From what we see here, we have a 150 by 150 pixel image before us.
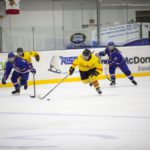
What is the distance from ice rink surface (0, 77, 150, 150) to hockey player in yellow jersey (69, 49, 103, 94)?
11.7 inches

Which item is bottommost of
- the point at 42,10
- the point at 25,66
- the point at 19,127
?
the point at 19,127

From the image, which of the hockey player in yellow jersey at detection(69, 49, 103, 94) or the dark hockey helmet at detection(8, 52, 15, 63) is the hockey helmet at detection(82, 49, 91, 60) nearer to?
the hockey player in yellow jersey at detection(69, 49, 103, 94)

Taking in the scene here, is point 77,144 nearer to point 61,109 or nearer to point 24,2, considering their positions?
point 61,109

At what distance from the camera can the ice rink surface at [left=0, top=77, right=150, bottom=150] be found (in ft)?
16.6

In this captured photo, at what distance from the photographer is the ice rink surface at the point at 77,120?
5051mm

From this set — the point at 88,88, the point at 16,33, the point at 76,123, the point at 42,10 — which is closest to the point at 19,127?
the point at 76,123

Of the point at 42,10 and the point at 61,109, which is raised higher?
the point at 42,10

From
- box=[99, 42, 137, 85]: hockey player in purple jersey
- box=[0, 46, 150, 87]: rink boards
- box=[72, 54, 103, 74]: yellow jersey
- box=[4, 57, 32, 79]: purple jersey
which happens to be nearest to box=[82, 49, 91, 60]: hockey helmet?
box=[72, 54, 103, 74]: yellow jersey

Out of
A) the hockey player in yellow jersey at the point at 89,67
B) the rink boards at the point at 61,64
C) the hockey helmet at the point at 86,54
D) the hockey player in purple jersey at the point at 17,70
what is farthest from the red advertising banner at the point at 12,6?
the hockey helmet at the point at 86,54

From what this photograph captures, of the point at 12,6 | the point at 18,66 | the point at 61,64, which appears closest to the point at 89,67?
the point at 18,66

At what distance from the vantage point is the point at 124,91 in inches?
365

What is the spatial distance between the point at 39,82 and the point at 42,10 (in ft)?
15.9

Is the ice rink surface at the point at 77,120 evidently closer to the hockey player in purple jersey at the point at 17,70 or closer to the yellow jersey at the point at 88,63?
the hockey player in purple jersey at the point at 17,70

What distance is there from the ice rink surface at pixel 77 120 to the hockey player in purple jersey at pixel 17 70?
26 cm
